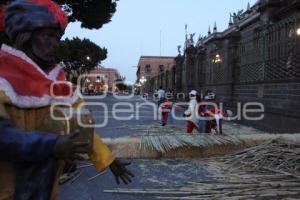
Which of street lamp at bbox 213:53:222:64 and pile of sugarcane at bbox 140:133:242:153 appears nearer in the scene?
pile of sugarcane at bbox 140:133:242:153

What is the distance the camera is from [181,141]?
932 centimetres

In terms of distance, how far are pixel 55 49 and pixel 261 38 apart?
49.2ft

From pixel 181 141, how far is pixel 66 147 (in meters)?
7.21

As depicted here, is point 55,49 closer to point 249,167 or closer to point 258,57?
point 249,167

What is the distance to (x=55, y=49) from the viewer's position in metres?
2.53

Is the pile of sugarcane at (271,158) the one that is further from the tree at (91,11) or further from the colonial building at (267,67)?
the tree at (91,11)

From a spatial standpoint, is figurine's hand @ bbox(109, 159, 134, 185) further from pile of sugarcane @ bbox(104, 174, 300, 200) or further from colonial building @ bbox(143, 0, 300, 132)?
colonial building @ bbox(143, 0, 300, 132)

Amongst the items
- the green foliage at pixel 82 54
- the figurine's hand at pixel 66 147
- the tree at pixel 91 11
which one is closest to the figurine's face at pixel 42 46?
the figurine's hand at pixel 66 147

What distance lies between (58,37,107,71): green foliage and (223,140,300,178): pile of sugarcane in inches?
2363

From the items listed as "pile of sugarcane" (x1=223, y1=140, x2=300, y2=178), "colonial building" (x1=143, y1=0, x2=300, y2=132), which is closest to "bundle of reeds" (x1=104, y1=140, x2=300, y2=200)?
"pile of sugarcane" (x1=223, y1=140, x2=300, y2=178)

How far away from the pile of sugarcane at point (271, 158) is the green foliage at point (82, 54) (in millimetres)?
60030

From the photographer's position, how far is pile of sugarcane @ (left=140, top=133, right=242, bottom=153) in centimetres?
912

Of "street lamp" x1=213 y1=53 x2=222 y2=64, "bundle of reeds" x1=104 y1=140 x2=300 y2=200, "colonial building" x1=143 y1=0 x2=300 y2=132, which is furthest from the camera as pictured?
"street lamp" x1=213 y1=53 x2=222 y2=64

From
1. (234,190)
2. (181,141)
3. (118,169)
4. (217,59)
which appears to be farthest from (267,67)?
(118,169)
